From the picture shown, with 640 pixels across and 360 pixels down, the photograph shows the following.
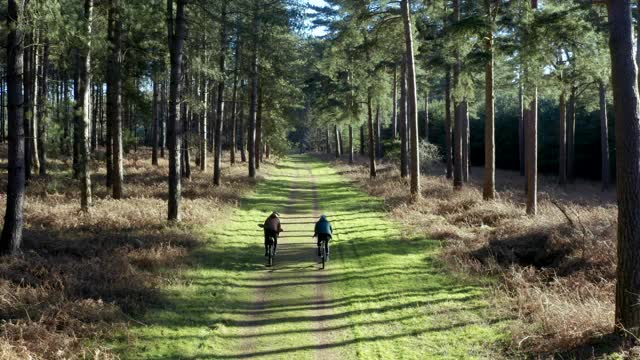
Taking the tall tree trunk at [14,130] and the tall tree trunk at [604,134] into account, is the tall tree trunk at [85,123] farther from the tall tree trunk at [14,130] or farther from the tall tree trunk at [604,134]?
the tall tree trunk at [604,134]

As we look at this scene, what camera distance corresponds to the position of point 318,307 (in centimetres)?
1002

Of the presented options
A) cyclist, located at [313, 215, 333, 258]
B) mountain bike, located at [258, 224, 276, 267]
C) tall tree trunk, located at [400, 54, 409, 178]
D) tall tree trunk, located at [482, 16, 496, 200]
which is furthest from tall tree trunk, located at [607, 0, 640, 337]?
tall tree trunk, located at [400, 54, 409, 178]

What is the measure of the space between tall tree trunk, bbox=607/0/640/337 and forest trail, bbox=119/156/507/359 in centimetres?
195

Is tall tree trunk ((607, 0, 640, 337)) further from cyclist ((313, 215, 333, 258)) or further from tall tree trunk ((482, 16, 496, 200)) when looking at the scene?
tall tree trunk ((482, 16, 496, 200))

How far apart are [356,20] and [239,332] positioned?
57.2 ft

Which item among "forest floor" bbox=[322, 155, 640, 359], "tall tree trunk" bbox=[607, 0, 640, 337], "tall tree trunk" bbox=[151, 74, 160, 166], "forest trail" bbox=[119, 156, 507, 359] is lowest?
"forest trail" bbox=[119, 156, 507, 359]

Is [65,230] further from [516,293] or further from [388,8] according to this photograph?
[388,8]

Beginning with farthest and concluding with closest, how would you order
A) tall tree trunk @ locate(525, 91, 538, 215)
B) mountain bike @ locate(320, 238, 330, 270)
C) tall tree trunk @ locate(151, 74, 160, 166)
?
→ tall tree trunk @ locate(151, 74, 160, 166)
tall tree trunk @ locate(525, 91, 538, 215)
mountain bike @ locate(320, 238, 330, 270)

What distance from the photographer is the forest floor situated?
743 centimetres

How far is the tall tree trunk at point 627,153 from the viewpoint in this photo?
273 inches

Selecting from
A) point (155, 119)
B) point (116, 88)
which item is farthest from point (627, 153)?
point (155, 119)

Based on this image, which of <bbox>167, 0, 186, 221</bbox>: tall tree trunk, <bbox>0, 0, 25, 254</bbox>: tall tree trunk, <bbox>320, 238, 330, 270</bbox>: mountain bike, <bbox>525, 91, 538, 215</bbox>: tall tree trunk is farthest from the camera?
<bbox>525, 91, 538, 215</bbox>: tall tree trunk

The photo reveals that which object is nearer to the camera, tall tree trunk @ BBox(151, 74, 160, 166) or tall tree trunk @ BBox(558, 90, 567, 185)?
tall tree trunk @ BBox(151, 74, 160, 166)

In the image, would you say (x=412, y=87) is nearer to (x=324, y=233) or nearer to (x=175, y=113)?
(x=175, y=113)
